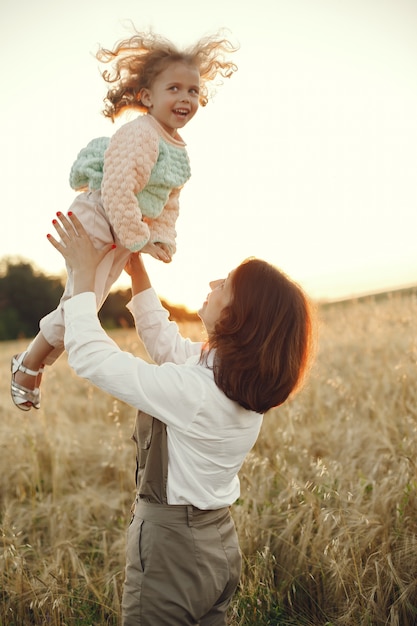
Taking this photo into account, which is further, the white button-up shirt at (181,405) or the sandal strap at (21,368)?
the sandal strap at (21,368)

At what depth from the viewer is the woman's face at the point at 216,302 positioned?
211cm

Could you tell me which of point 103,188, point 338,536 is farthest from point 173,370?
point 338,536

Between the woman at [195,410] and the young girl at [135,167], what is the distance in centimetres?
32

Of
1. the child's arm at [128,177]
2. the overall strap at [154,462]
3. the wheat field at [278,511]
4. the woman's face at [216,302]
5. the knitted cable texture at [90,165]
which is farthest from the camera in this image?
the wheat field at [278,511]

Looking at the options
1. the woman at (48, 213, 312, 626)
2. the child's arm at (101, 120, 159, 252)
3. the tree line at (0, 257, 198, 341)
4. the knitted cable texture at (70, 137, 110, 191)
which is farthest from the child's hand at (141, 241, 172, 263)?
the tree line at (0, 257, 198, 341)

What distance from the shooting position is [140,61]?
2594mm

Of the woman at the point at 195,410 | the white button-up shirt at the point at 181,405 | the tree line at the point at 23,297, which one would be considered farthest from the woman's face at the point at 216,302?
the tree line at the point at 23,297

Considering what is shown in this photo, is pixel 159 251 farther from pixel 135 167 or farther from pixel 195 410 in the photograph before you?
pixel 195 410

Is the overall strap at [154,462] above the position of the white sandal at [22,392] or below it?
below

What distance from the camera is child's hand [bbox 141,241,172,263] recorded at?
2504mm

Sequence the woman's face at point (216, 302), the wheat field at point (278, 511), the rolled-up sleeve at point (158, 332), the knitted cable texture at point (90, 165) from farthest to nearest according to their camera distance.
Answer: the wheat field at point (278, 511)
the rolled-up sleeve at point (158, 332)
the knitted cable texture at point (90, 165)
the woman's face at point (216, 302)

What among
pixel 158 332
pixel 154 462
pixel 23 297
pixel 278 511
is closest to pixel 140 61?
pixel 158 332

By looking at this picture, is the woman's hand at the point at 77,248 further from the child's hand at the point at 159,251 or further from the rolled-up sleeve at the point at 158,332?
the rolled-up sleeve at the point at 158,332

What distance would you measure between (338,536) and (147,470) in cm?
131
